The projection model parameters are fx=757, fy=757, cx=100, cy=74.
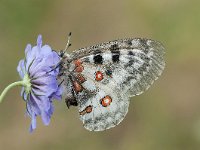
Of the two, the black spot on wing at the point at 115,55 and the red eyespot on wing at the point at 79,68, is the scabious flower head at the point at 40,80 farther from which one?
the black spot on wing at the point at 115,55

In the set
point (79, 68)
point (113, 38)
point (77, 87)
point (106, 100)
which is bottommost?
point (106, 100)

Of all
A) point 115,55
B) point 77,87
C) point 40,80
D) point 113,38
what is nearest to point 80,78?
point 77,87

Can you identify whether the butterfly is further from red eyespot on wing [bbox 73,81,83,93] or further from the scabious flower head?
the scabious flower head

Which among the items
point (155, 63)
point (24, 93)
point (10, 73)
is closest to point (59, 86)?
point (24, 93)

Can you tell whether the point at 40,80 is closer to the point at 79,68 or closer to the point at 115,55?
the point at 79,68

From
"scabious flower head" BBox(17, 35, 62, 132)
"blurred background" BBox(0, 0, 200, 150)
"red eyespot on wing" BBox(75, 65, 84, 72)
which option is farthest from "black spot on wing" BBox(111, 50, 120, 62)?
"blurred background" BBox(0, 0, 200, 150)

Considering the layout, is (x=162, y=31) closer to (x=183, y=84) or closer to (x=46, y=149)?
(x=183, y=84)
